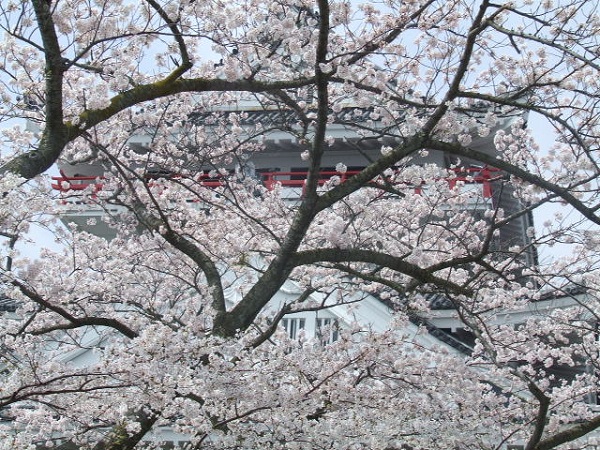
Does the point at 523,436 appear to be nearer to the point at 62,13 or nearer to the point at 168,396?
the point at 168,396

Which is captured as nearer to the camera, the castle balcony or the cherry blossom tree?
the cherry blossom tree

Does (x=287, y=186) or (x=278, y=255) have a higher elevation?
(x=287, y=186)

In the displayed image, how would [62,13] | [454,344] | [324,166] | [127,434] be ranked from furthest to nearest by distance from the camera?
[324,166]
[454,344]
[127,434]
[62,13]

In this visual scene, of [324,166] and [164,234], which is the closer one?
[164,234]

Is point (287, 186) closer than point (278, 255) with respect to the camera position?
No

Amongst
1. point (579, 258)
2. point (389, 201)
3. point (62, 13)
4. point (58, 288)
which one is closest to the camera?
point (62, 13)

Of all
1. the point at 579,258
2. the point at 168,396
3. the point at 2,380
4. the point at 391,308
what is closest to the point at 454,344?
the point at 391,308

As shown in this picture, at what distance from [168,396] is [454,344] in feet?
16.9

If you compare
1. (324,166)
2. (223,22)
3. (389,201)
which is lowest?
(389,201)

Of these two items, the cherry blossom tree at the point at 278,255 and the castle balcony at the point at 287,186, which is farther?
the castle balcony at the point at 287,186

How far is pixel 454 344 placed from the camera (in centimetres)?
961

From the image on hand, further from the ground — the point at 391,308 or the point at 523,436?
the point at 391,308

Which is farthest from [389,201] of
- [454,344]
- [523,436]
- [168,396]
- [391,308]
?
[168,396]

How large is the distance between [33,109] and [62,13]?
2.45 m
